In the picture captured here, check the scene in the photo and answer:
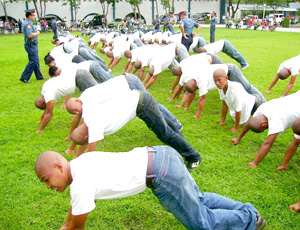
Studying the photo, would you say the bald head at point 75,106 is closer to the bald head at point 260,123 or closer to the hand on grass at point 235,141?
the bald head at point 260,123

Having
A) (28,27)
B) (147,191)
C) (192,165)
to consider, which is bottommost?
(147,191)

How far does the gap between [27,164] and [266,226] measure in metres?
3.02

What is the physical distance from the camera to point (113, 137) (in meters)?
4.62

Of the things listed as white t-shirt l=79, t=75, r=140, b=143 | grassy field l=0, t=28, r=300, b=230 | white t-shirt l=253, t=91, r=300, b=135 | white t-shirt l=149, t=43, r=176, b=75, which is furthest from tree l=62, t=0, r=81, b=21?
white t-shirt l=253, t=91, r=300, b=135

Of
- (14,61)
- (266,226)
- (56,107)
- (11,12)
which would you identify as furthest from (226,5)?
(266,226)

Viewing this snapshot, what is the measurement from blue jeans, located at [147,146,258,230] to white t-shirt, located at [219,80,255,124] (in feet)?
7.59

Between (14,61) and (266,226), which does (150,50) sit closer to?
(266,226)

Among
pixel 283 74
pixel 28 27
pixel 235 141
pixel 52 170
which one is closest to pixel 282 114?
A: pixel 235 141

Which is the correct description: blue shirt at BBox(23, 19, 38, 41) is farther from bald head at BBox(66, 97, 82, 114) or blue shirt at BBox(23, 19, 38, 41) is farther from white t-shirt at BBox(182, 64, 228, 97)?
bald head at BBox(66, 97, 82, 114)

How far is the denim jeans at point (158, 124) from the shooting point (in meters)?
3.21

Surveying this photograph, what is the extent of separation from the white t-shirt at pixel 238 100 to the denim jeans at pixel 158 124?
125 cm

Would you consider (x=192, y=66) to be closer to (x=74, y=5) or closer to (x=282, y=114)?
(x=282, y=114)

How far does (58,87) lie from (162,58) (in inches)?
104

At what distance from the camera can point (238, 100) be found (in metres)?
4.30
